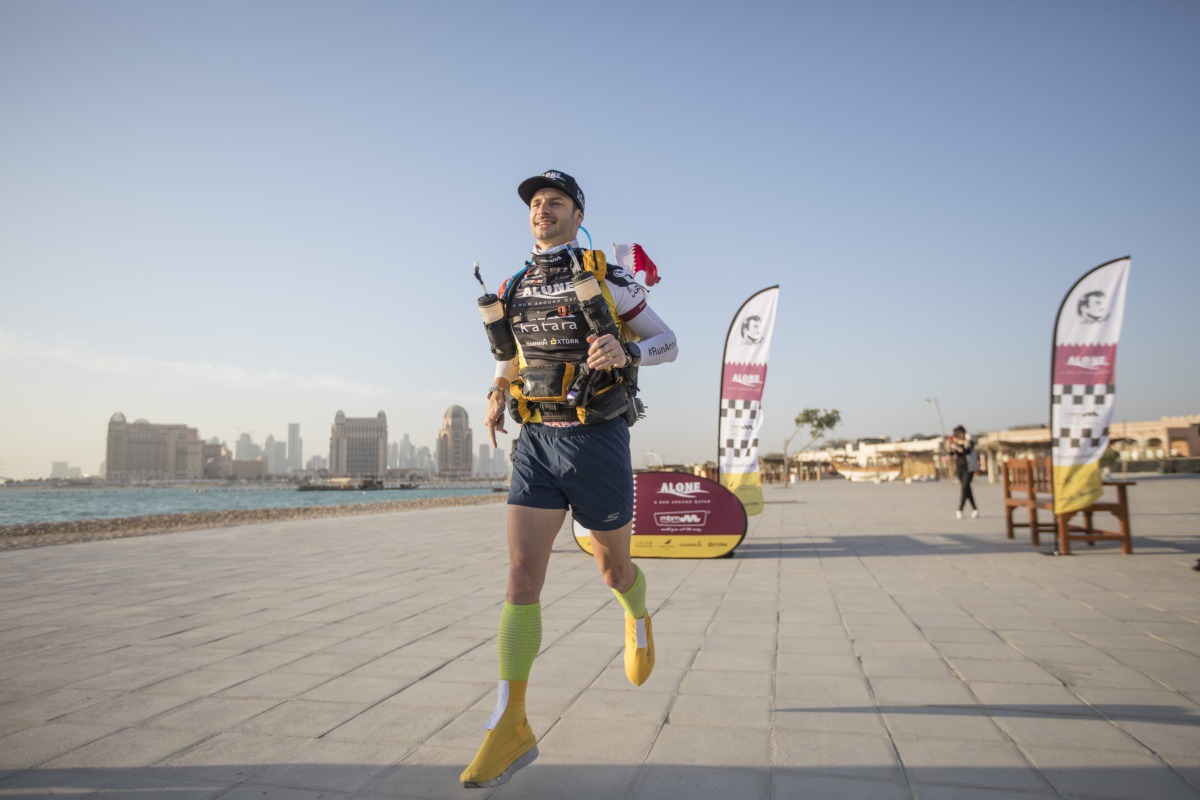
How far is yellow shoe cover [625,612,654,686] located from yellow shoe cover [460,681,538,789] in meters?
0.63

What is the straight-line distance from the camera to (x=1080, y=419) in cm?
778

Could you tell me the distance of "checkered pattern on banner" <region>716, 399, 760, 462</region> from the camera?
10.4m

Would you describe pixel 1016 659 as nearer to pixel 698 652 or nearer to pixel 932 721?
pixel 932 721

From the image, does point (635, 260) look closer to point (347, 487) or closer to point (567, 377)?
point (567, 377)

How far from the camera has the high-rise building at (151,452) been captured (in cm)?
19150

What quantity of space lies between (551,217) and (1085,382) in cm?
776

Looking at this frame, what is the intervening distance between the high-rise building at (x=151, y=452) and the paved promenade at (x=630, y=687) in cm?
21885

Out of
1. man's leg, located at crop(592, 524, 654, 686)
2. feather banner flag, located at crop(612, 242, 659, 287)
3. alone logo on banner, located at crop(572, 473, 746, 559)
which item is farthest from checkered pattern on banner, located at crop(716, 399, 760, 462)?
man's leg, located at crop(592, 524, 654, 686)

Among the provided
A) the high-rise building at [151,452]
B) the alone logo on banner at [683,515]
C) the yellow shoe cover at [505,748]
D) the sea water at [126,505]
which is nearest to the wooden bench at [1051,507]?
the alone logo on banner at [683,515]

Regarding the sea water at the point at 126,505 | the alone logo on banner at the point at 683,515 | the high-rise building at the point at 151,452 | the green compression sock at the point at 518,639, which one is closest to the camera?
the green compression sock at the point at 518,639

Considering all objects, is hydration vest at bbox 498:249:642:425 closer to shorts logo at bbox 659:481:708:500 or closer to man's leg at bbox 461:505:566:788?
man's leg at bbox 461:505:566:788

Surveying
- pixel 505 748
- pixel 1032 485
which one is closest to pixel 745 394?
pixel 1032 485

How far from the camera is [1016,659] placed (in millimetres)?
3678

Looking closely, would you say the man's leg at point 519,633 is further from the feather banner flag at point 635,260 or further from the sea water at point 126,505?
the sea water at point 126,505
